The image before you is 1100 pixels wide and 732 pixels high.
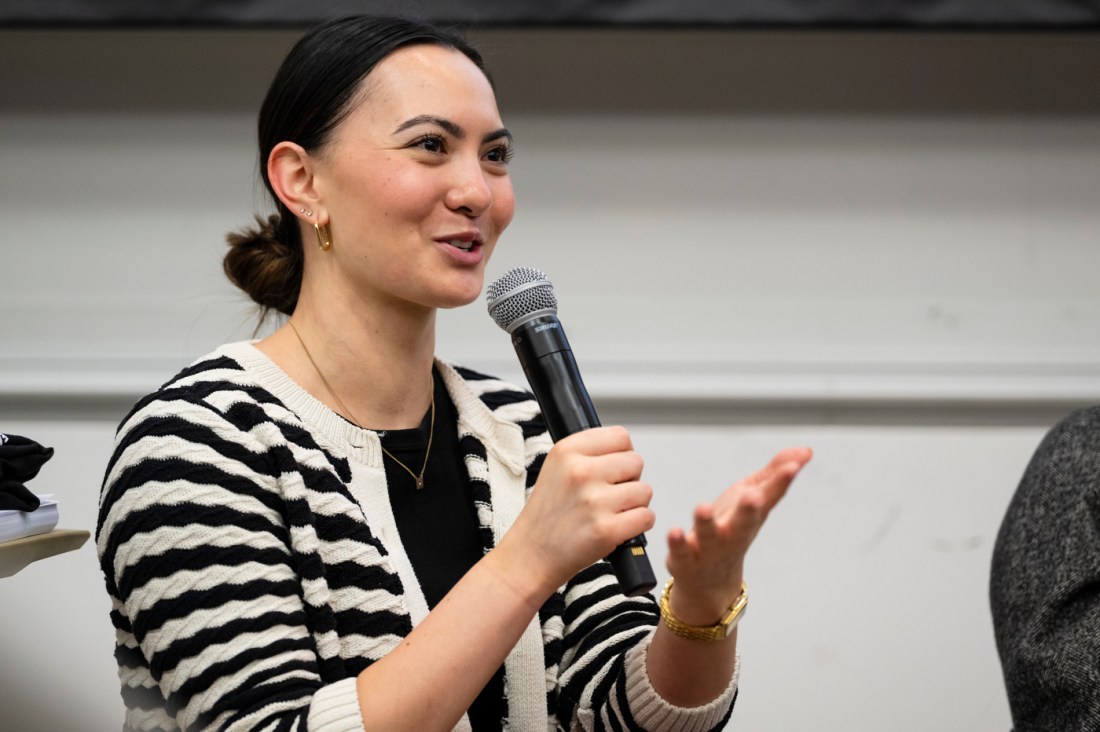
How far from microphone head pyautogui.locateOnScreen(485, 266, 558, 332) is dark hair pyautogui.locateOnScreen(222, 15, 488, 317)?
36 centimetres

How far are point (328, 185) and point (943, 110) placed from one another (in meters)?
1.45

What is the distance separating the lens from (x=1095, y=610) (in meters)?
1.29

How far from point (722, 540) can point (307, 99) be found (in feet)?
2.43

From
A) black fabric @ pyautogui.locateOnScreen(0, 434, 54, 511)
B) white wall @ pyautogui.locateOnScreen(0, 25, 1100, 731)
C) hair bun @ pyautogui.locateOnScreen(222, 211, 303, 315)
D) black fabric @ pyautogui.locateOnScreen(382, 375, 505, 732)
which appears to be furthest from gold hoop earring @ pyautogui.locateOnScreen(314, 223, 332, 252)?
white wall @ pyautogui.locateOnScreen(0, 25, 1100, 731)

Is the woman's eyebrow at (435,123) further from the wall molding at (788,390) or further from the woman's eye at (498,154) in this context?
the wall molding at (788,390)

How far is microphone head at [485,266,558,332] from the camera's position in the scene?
107cm

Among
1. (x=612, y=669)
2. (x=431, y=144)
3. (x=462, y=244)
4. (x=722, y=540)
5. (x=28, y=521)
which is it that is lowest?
(x=612, y=669)

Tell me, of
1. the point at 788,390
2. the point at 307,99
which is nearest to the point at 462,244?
the point at 307,99

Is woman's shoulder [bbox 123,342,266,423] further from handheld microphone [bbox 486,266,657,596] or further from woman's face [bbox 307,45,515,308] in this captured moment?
handheld microphone [bbox 486,266,657,596]

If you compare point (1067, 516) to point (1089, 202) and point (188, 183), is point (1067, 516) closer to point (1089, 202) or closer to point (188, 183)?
point (1089, 202)

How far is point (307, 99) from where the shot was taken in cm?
133

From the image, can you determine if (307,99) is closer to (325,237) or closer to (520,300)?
(325,237)

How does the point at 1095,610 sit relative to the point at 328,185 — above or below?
below

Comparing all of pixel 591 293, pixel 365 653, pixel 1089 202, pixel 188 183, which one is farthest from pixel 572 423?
pixel 1089 202
